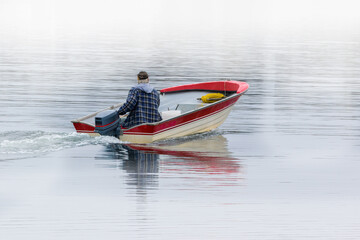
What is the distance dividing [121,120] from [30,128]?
2.30 meters

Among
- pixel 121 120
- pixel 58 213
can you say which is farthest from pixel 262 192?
pixel 121 120

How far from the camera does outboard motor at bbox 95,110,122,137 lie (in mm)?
15062

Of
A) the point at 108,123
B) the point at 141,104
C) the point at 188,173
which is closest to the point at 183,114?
the point at 141,104

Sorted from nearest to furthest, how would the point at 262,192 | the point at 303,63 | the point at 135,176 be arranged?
the point at 262,192
the point at 135,176
the point at 303,63

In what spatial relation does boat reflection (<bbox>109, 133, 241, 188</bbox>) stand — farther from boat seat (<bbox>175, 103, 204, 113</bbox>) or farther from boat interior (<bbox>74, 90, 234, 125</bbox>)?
boat seat (<bbox>175, 103, 204, 113</bbox>)

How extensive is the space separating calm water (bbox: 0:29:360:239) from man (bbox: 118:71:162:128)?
55 cm

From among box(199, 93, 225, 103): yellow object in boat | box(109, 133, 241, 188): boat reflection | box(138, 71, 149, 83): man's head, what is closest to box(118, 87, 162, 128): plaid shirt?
box(138, 71, 149, 83): man's head

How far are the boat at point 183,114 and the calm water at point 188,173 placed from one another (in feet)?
0.64

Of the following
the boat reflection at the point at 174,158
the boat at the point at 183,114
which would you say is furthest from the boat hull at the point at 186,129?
the boat reflection at the point at 174,158

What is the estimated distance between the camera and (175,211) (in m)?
10.6

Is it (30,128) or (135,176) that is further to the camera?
(30,128)

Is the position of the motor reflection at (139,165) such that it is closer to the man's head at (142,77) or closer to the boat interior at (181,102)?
the man's head at (142,77)

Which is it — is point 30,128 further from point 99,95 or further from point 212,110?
point 99,95

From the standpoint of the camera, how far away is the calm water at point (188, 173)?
395 inches
